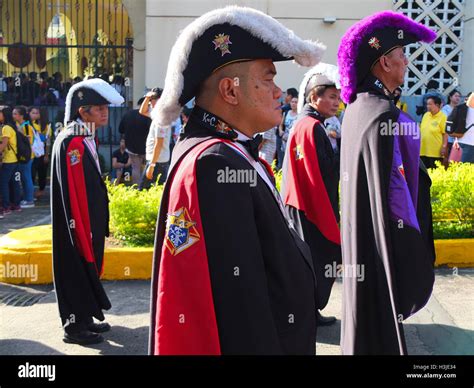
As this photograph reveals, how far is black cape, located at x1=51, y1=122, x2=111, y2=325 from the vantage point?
5.05 m

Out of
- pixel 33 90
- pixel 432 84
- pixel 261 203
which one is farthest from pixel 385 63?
pixel 33 90

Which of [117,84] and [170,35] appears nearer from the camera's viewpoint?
[170,35]

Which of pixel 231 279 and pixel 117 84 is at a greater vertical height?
pixel 117 84

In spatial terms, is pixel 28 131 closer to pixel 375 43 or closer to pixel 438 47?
pixel 375 43

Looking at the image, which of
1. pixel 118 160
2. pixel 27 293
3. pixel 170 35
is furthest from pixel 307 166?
pixel 170 35

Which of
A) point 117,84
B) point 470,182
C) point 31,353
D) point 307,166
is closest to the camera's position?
point 31,353

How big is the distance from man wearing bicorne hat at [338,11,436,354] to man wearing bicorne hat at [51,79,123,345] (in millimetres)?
2139

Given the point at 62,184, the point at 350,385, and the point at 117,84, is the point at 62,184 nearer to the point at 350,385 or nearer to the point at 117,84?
the point at 350,385

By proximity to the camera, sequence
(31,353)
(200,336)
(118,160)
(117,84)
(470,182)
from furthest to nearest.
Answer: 1. (117,84)
2. (118,160)
3. (470,182)
4. (31,353)
5. (200,336)

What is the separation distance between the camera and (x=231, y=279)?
214cm

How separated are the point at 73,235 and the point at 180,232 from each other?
311cm

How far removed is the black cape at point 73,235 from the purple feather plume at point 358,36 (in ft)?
7.20

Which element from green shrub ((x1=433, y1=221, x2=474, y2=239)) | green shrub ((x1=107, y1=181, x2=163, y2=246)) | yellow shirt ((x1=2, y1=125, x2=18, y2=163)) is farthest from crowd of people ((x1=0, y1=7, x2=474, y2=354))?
yellow shirt ((x1=2, y1=125, x2=18, y2=163))

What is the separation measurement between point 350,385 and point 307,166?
1.93m
